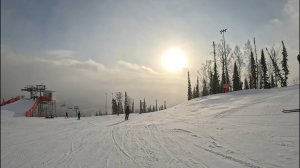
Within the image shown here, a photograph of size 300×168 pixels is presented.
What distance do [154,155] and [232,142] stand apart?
11.8ft

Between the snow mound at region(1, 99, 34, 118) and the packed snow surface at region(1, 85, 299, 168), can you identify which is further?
the snow mound at region(1, 99, 34, 118)

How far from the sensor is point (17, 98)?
60.2 m

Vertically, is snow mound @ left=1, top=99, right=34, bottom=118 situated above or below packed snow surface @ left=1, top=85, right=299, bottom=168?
above

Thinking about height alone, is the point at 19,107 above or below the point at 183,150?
above

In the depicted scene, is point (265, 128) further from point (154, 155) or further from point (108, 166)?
point (108, 166)

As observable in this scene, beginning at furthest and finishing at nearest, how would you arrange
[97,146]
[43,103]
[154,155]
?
[43,103] → [97,146] → [154,155]

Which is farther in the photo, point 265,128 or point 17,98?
point 17,98

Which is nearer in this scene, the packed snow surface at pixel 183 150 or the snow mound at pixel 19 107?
the packed snow surface at pixel 183 150

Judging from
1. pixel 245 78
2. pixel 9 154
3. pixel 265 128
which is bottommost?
pixel 9 154

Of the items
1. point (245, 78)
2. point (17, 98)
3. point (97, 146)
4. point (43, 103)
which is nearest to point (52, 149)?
point (97, 146)

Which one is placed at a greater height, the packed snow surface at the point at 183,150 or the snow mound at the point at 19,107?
the snow mound at the point at 19,107

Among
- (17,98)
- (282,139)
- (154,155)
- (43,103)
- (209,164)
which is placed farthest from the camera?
(43,103)

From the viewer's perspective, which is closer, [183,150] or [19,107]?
[183,150]

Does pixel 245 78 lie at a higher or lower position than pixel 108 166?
higher
